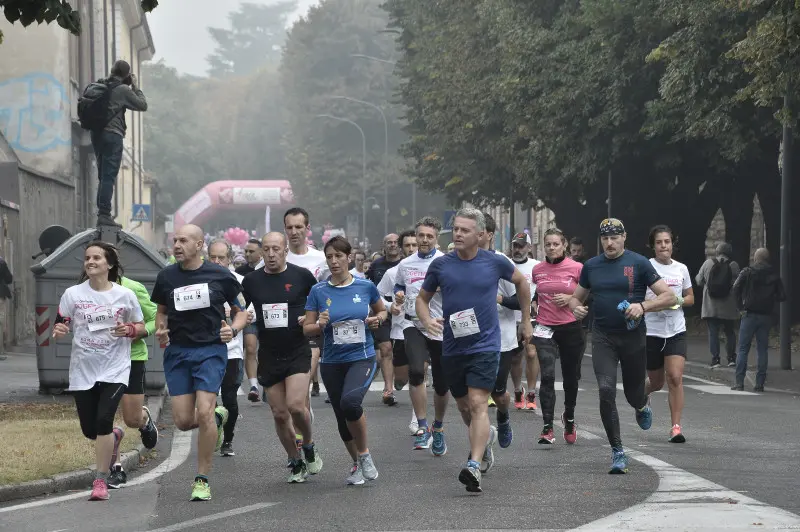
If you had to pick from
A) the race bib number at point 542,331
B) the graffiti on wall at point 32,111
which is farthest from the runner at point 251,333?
the graffiti on wall at point 32,111

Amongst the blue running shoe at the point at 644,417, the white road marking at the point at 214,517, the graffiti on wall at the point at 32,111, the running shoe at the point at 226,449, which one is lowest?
the white road marking at the point at 214,517

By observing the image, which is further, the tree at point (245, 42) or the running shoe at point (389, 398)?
the tree at point (245, 42)

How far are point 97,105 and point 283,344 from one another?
8.90 m

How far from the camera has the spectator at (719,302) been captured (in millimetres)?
22672

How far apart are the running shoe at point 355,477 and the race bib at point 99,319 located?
1812 mm

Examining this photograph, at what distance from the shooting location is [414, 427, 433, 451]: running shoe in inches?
482

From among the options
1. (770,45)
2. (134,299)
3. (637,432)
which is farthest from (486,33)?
(134,299)

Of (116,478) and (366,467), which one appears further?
(116,478)

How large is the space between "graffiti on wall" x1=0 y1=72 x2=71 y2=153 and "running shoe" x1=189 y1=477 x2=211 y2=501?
87.2ft

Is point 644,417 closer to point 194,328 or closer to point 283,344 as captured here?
point 283,344

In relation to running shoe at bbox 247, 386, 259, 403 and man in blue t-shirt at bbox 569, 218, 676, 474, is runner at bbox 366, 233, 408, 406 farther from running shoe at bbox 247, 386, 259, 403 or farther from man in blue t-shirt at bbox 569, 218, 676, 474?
man in blue t-shirt at bbox 569, 218, 676, 474

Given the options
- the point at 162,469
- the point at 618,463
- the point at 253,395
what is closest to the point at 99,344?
the point at 162,469

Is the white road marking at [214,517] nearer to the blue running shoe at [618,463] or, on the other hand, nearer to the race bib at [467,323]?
the race bib at [467,323]

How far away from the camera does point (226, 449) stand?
1215cm
